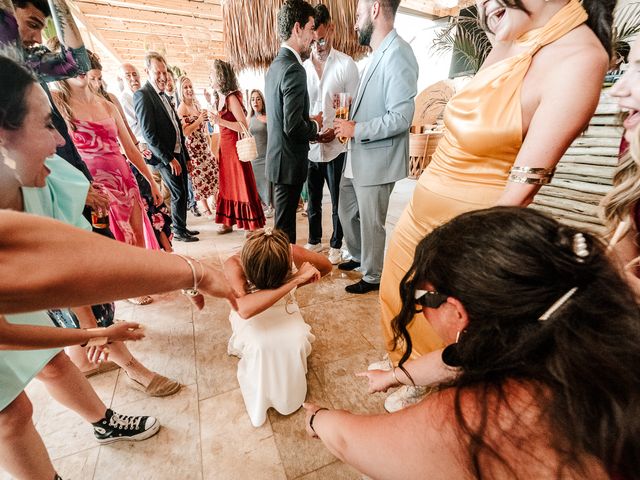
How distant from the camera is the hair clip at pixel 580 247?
1.61 ft

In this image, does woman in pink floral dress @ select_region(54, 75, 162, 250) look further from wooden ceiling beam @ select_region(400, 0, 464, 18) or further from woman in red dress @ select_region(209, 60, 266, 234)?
wooden ceiling beam @ select_region(400, 0, 464, 18)

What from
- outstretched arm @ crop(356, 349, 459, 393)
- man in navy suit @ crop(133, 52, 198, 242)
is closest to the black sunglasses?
outstretched arm @ crop(356, 349, 459, 393)

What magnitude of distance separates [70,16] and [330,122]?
219 centimetres

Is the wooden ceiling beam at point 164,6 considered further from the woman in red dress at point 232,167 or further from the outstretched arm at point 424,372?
the outstretched arm at point 424,372

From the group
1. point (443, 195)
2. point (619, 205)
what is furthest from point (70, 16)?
point (619, 205)

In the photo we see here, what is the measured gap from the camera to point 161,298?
8.39ft

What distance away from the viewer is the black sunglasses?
0.64 metres

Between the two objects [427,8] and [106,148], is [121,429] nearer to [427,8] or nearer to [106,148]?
[106,148]

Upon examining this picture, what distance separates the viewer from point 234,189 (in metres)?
3.65

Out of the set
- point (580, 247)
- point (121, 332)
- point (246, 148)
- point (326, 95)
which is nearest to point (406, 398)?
point (580, 247)

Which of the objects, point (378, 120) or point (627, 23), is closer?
point (378, 120)

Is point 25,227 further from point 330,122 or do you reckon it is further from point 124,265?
point 330,122

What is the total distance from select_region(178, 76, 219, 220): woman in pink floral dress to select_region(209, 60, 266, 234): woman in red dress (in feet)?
2.33

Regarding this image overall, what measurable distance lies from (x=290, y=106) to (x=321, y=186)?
3.72ft
